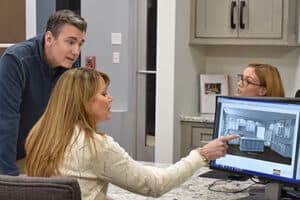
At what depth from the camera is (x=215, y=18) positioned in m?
4.14

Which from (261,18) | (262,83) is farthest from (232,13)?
(262,83)

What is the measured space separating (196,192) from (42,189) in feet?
3.22

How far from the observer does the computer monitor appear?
A: 198 centimetres

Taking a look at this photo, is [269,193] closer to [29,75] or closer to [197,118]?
[29,75]

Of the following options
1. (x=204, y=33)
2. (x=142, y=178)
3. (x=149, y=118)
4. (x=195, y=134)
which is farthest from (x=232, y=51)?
(x=142, y=178)

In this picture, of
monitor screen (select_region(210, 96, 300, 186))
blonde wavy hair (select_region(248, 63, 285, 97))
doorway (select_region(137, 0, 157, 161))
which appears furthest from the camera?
doorway (select_region(137, 0, 157, 161))

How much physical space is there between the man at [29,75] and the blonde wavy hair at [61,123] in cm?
50

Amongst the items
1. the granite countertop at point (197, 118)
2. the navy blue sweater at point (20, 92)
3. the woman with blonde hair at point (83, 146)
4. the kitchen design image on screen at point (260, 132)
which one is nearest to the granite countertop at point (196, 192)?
the kitchen design image on screen at point (260, 132)

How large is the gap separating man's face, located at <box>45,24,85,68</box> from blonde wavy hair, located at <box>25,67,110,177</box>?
1.77ft

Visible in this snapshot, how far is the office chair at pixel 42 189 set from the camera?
1248 millimetres

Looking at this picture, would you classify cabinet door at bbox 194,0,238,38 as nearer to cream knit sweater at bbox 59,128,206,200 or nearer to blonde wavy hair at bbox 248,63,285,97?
blonde wavy hair at bbox 248,63,285,97

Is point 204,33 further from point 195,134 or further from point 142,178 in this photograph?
point 142,178

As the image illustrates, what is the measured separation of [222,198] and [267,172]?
7.8 inches

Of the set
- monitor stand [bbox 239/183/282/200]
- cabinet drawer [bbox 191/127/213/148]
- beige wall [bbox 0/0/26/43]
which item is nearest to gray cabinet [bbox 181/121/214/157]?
cabinet drawer [bbox 191/127/213/148]
